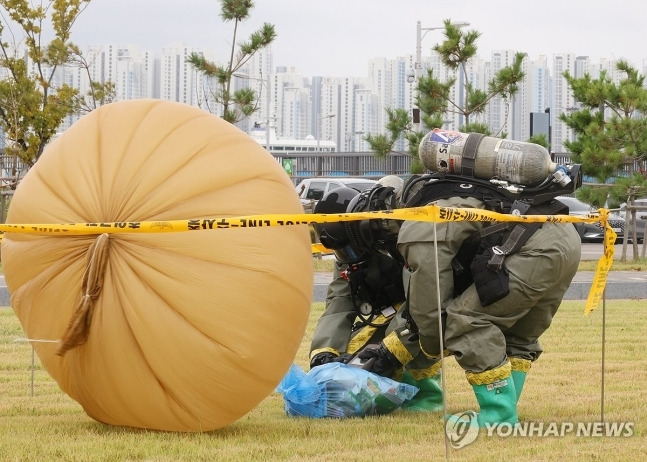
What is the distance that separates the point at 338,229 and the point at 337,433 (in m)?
1.41

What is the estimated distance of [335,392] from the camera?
6.27m

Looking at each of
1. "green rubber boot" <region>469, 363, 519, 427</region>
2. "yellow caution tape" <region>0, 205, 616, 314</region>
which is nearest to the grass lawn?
"green rubber boot" <region>469, 363, 519, 427</region>

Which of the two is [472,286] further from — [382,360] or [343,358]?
[343,358]

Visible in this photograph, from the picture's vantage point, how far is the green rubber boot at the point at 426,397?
675 centimetres

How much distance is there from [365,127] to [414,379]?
116760mm

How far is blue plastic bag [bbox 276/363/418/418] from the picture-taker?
20.6ft

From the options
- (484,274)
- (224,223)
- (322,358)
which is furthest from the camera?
(322,358)

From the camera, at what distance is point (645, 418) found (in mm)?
6168

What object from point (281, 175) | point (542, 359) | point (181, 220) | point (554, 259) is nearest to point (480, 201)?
point (554, 259)

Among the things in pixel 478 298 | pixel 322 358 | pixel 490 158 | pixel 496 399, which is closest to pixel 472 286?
pixel 478 298

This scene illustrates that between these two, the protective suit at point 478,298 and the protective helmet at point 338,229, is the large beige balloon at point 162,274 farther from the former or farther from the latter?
the protective helmet at point 338,229
